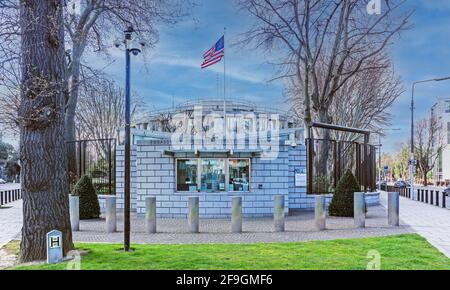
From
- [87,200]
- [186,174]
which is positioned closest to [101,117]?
[87,200]

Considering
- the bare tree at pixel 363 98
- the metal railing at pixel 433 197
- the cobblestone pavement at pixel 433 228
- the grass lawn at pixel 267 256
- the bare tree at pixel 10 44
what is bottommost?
the metal railing at pixel 433 197

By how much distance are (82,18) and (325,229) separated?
9.27 meters

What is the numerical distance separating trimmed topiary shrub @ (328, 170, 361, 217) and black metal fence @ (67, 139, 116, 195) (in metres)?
8.81

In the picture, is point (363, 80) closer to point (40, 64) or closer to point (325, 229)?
point (325, 229)

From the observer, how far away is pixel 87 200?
41.9 ft

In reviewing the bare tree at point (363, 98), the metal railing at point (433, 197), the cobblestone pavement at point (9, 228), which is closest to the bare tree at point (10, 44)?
the cobblestone pavement at point (9, 228)

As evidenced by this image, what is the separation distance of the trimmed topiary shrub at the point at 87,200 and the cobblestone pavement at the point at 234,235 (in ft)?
2.64

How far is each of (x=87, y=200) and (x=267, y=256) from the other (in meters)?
8.20

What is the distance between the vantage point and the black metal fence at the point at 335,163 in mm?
16823

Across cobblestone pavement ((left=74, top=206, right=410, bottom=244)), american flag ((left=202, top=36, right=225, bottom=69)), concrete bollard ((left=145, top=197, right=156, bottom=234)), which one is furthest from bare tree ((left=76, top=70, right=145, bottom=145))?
concrete bollard ((left=145, top=197, right=156, bottom=234))

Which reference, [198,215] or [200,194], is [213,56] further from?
[198,215]

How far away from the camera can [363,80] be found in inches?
1013

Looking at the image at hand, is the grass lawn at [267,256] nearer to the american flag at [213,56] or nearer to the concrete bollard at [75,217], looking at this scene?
the concrete bollard at [75,217]
